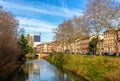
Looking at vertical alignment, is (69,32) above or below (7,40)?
above

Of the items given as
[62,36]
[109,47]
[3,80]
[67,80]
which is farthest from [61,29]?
[3,80]

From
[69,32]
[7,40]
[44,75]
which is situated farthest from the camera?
[69,32]

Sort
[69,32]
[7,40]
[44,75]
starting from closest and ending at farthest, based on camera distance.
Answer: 1. [7,40]
2. [44,75]
3. [69,32]

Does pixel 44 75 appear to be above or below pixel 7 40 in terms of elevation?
below

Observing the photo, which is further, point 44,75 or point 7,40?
point 44,75

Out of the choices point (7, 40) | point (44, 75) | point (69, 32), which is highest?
point (69, 32)

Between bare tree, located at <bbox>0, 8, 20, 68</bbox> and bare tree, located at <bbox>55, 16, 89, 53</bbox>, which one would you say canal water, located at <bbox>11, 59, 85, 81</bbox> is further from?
bare tree, located at <bbox>55, 16, 89, 53</bbox>

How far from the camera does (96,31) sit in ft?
189

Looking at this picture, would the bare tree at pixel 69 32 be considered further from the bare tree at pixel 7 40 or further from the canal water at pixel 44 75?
the canal water at pixel 44 75

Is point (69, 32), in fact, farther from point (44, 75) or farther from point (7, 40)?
point (7, 40)

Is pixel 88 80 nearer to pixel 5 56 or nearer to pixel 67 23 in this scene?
pixel 5 56

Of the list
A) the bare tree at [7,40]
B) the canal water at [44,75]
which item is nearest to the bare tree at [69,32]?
the bare tree at [7,40]

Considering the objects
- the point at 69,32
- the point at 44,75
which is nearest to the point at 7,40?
the point at 44,75

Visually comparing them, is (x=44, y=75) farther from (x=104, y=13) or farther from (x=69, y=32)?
(x=69, y=32)
